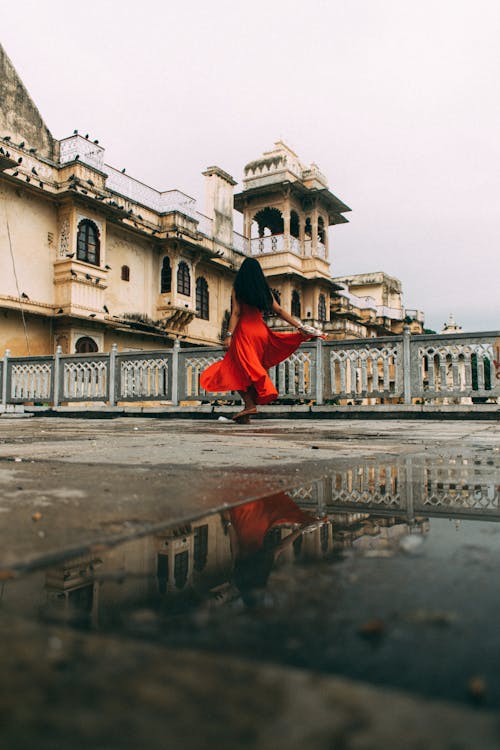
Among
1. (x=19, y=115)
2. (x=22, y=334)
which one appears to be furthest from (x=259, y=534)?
(x=19, y=115)

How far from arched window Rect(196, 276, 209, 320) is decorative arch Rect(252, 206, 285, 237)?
5418 mm

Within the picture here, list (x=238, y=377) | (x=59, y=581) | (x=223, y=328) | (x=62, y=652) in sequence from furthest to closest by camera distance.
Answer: (x=223, y=328), (x=238, y=377), (x=59, y=581), (x=62, y=652)

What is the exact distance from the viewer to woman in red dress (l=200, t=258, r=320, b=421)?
20.7 feet

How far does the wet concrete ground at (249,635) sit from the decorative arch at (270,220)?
26.1 meters

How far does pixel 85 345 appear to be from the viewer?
57.4 feet

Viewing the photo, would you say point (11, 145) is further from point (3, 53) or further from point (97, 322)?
point (97, 322)

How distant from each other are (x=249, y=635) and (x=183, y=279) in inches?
835

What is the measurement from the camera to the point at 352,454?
2.69 meters

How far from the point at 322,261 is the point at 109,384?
17140mm

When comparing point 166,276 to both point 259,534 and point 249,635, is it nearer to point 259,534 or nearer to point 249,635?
point 259,534

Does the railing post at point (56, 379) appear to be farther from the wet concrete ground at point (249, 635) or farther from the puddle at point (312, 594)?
the puddle at point (312, 594)

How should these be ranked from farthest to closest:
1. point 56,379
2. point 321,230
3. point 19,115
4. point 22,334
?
point 321,230 < point 19,115 < point 22,334 < point 56,379

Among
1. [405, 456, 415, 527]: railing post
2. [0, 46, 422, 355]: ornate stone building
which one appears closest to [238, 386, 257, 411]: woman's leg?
[405, 456, 415, 527]: railing post

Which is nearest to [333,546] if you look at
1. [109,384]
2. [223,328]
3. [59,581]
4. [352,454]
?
[59,581]
